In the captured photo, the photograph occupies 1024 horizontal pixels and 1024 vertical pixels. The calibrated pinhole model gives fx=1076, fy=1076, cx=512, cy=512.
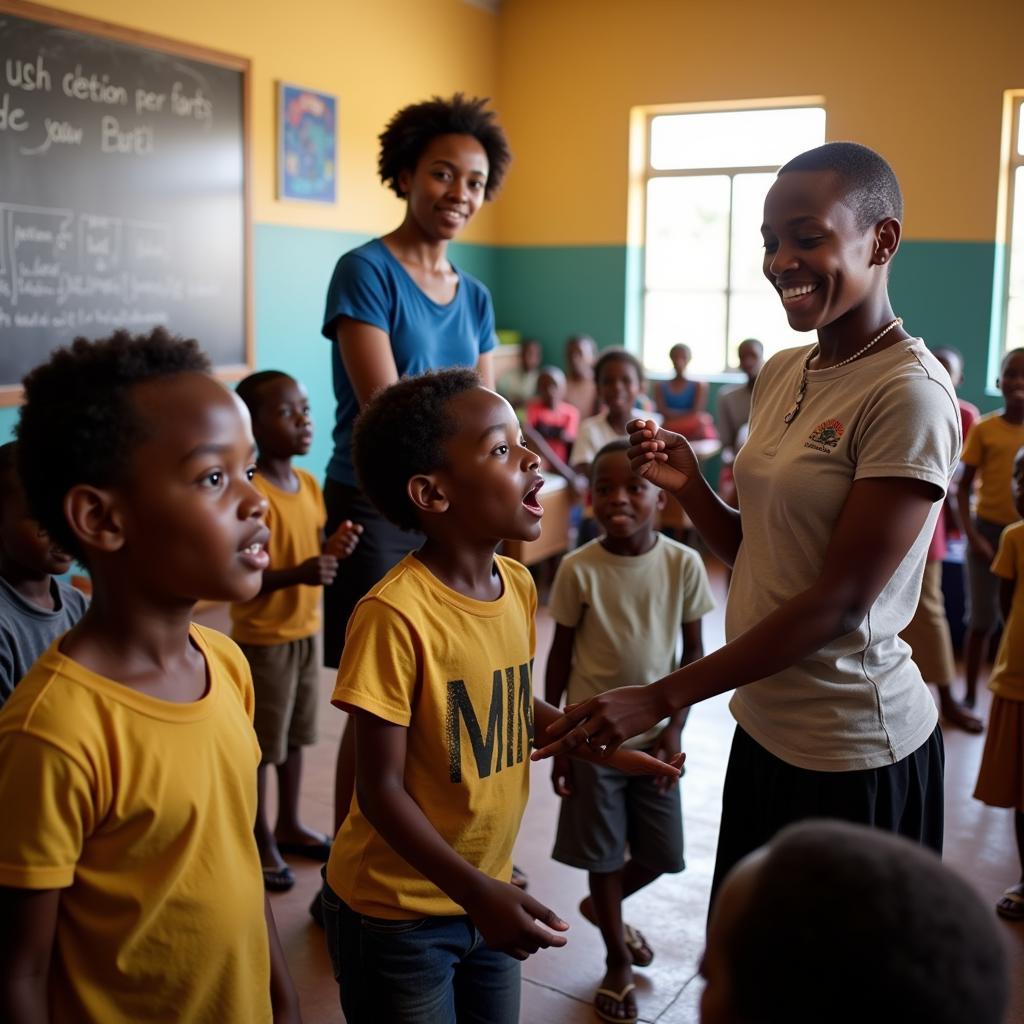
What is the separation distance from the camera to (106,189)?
4.67 m

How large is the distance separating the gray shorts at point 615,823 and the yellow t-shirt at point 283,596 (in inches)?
34.3

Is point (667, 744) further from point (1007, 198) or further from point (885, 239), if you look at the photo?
point (1007, 198)

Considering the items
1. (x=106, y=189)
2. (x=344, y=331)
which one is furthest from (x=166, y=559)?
(x=106, y=189)

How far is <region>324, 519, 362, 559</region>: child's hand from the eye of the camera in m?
2.25

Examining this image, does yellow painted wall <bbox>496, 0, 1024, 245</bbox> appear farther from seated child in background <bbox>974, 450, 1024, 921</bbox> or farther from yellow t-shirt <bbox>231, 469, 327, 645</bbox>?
yellow t-shirt <bbox>231, 469, 327, 645</bbox>

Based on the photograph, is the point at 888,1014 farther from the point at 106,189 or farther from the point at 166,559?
the point at 106,189

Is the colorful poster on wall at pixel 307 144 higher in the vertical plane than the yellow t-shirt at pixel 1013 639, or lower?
higher

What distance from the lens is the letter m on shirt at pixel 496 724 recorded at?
1.39 metres

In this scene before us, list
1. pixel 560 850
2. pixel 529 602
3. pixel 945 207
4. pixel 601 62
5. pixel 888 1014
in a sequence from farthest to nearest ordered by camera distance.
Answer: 1. pixel 601 62
2. pixel 945 207
3. pixel 560 850
4. pixel 529 602
5. pixel 888 1014

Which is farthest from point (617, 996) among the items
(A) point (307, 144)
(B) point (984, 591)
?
(A) point (307, 144)

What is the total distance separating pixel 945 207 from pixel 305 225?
4.02 meters

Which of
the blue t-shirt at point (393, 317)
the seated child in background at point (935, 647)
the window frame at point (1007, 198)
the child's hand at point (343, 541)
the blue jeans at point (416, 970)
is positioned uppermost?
the window frame at point (1007, 198)

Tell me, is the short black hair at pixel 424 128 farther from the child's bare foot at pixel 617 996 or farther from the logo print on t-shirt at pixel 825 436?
the child's bare foot at pixel 617 996

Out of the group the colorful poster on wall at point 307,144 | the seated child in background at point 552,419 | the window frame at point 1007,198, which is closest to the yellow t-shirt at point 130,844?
the seated child in background at point 552,419
